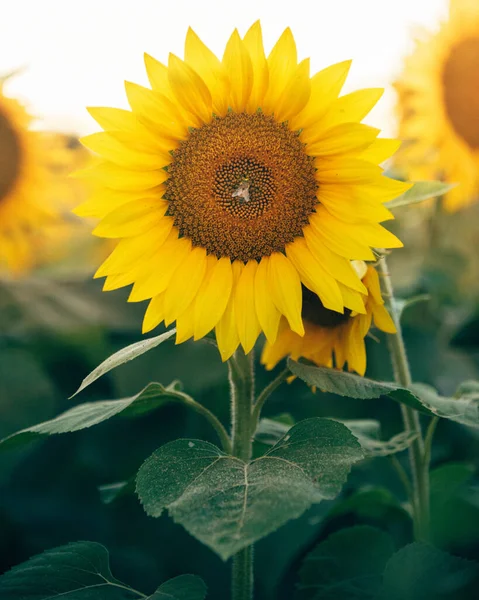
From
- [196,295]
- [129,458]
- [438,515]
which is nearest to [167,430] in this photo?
[129,458]

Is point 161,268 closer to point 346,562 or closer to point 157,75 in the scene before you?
point 157,75

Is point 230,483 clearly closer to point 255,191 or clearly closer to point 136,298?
point 136,298

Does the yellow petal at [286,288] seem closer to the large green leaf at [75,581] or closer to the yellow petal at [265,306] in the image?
the yellow petal at [265,306]

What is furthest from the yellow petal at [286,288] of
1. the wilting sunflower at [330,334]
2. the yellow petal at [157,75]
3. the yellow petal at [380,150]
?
the yellow petal at [157,75]

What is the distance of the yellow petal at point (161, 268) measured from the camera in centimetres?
121

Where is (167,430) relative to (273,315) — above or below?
below

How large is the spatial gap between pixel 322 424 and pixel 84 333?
1379 mm

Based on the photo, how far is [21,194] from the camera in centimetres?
299

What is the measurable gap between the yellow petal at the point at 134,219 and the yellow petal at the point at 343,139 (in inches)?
11.2

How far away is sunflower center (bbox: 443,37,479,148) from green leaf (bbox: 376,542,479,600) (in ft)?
5.92

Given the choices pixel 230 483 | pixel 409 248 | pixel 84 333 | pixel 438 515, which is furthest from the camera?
pixel 409 248

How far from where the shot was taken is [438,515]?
1.61 m

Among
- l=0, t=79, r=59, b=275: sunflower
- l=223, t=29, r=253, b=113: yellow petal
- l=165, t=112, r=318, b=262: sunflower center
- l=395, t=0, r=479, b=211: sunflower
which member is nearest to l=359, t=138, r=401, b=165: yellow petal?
l=165, t=112, r=318, b=262: sunflower center

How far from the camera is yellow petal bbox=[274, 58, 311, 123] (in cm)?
113
